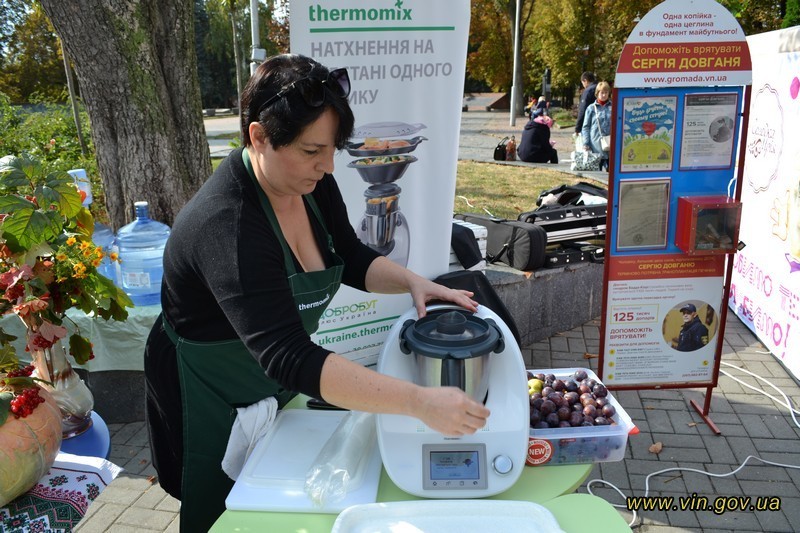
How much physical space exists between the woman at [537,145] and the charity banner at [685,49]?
287 inches

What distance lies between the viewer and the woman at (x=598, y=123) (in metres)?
9.02

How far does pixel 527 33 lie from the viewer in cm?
2912

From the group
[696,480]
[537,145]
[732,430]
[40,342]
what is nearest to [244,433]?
[40,342]

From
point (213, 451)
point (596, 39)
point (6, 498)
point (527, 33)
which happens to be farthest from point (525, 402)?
point (527, 33)

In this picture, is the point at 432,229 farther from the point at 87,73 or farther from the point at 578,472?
the point at 87,73

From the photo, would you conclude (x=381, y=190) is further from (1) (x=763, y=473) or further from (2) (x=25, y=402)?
(1) (x=763, y=473)

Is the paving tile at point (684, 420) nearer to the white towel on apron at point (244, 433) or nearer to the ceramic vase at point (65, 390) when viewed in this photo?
the white towel on apron at point (244, 433)

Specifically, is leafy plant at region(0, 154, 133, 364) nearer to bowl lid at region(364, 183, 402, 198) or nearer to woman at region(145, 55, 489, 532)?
woman at region(145, 55, 489, 532)

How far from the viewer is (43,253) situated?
1.89 metres

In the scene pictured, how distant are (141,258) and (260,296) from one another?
2.34m

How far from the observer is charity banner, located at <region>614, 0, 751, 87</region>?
2852 millimetres

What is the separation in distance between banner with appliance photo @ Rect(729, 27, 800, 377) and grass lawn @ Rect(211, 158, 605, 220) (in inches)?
88.0

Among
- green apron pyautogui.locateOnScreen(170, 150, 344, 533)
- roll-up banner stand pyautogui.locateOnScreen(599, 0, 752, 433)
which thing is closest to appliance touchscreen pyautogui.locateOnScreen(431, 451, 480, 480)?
green apron pyautogui.locateOnScreen(170, 150, 344, 533)

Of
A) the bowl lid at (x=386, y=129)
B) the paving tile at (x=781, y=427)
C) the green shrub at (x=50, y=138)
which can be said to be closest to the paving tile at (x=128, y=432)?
the bowl lid at (x=386, y=129)
